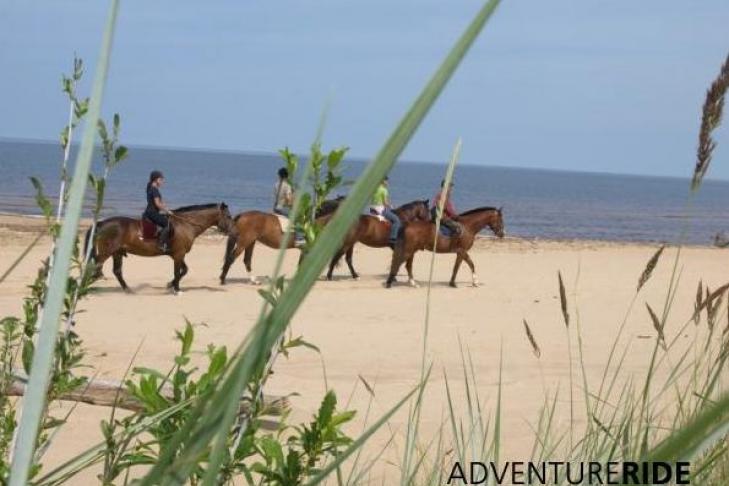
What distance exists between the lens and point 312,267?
584 millimetres

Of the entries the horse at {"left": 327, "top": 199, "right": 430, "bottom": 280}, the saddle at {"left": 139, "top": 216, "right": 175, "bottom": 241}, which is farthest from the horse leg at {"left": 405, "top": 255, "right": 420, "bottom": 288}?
the saddle at {"left": 139, "top": 216, "right": 175, "bottom": 241}

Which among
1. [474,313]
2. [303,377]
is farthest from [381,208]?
[303,377]

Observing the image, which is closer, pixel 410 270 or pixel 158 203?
pixel 158 203

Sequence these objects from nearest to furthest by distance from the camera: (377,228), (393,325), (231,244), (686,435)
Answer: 1. (686,435)
2. (393,325)
3. (231,244)
4. (377,228)

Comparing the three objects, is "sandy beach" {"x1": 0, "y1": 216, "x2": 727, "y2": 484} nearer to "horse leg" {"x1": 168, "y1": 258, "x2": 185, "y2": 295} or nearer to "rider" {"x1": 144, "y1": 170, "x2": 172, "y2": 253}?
"horse leg" {"x1": 168, "y1": 258, "x2": 185, "y2": 295}

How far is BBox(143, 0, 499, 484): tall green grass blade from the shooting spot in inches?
22.7

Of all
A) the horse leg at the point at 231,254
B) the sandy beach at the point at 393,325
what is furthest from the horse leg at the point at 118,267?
the horse leg at the point at 231,254

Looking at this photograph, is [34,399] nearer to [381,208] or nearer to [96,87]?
[96,87]

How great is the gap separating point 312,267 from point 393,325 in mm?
12543

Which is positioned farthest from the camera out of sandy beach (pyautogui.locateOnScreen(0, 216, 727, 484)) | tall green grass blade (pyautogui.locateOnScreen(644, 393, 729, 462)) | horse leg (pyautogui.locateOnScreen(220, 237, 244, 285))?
horse leg (pyautogui.locateOnScreen(220, 237, 244, 285))

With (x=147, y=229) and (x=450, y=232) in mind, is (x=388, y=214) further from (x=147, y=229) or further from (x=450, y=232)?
(x=147, y=229)

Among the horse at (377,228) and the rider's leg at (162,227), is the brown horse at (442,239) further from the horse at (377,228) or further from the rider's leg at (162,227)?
the rider's leg at (162,227)

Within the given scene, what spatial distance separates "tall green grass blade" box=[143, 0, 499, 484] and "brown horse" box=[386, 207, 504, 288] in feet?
51.8

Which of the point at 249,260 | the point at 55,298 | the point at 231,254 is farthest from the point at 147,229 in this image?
the point at 55,298
